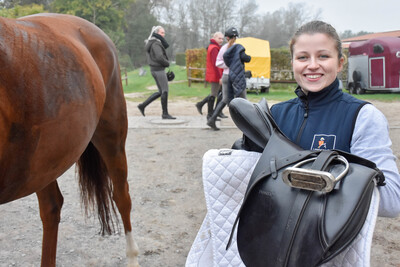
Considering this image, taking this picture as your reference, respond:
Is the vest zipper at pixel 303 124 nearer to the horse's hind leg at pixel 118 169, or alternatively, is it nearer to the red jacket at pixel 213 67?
the horse's hind leg at pixel 118 169

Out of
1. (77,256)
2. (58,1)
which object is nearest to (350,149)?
(77,256)

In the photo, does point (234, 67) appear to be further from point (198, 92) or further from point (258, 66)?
point (258, 66)

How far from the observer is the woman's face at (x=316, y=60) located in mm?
1188

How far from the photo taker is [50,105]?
153 cm

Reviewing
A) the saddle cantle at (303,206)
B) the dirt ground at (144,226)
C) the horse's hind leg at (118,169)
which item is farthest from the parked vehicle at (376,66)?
the saddle cantle at (303,206)

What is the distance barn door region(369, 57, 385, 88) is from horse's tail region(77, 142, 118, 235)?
41.1ft

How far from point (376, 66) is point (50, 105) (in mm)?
13476

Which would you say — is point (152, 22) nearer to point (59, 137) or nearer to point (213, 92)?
point (213, 92)

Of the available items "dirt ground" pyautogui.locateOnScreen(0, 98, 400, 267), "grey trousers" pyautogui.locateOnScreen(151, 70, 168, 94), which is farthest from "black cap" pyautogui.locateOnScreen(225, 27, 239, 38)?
"dirt ground" pyautogui.locateOnScreen(0, 98, 400, 267)

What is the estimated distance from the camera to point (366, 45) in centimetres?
1330

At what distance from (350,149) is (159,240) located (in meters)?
1.79

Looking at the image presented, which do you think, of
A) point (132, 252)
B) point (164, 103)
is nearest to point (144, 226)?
point (132, 252)

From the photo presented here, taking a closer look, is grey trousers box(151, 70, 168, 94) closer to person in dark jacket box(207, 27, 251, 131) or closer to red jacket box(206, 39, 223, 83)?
red jacket box(206, 39, 223, 83)

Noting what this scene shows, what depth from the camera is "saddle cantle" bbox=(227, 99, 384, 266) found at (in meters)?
0.90
